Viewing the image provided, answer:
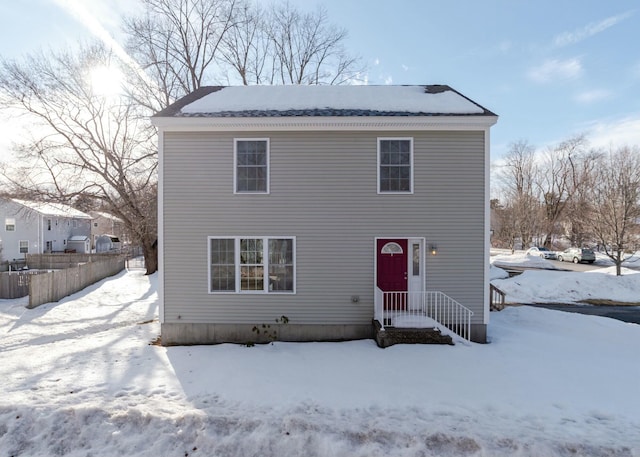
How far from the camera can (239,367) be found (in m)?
6.22

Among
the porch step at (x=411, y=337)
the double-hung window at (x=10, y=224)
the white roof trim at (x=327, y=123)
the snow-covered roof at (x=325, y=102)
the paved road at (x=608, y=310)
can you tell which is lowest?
the paved road at (x=608, y=310)

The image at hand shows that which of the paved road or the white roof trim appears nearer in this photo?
the white roof trim

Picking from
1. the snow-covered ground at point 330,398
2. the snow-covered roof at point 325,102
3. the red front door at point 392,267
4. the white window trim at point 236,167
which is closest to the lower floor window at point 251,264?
the white window trim at point 236,167

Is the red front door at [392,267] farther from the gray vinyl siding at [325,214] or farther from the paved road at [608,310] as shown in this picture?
the paved road at [608,310]

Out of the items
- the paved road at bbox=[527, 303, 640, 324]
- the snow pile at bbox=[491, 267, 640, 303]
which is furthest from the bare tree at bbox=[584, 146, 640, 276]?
the paved road at bbox=[527, 303, 640, 324]

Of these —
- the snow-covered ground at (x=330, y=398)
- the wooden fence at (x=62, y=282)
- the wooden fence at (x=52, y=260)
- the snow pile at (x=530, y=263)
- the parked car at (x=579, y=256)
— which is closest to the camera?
the snow-covered ground at (x=330, y=398)

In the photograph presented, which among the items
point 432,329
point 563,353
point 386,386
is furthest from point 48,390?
point 563,353

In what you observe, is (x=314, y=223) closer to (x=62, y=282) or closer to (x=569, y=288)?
(x=569, y=288)

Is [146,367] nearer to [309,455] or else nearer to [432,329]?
[309,455]

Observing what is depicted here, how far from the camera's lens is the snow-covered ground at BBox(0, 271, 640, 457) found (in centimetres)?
393

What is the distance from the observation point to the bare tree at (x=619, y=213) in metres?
16.3

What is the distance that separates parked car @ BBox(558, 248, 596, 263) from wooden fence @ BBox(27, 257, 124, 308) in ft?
126

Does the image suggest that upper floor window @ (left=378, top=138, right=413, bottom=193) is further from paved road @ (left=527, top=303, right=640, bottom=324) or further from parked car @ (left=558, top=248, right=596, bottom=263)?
parked car @ (left=558, top=248, right=596, bottom=263)

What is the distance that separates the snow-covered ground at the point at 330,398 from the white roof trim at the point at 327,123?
539 cm
